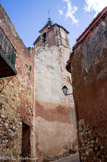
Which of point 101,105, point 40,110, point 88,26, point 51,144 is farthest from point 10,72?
point 51,144

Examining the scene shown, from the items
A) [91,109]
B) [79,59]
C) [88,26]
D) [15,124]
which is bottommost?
[15,124]

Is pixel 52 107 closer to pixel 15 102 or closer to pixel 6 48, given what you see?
pixel 15 102

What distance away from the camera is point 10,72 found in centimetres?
534

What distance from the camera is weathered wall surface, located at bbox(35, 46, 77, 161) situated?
9.83m

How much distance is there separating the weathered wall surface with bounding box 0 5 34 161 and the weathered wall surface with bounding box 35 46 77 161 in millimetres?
1577

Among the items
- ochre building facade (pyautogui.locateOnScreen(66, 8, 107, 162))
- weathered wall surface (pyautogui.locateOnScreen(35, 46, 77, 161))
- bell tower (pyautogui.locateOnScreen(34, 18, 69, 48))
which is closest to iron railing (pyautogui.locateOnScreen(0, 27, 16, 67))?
ochre building facade (pyautogui.locateOnScreen(66, 8, 107, 162))

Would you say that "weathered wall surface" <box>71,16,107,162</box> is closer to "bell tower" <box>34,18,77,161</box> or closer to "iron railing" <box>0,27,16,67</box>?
"iron railing" <box>0,27,16,67</box>

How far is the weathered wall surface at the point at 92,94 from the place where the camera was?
4.80 metres

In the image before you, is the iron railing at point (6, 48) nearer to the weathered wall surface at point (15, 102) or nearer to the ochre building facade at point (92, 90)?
the weathered wall surface at point (15, 102)

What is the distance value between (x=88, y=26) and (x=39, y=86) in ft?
19.3

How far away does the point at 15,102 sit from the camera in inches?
285

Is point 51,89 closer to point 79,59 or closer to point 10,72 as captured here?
point 79,59

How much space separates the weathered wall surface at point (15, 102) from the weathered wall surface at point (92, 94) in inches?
103

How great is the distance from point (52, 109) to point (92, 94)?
19.9 ft
